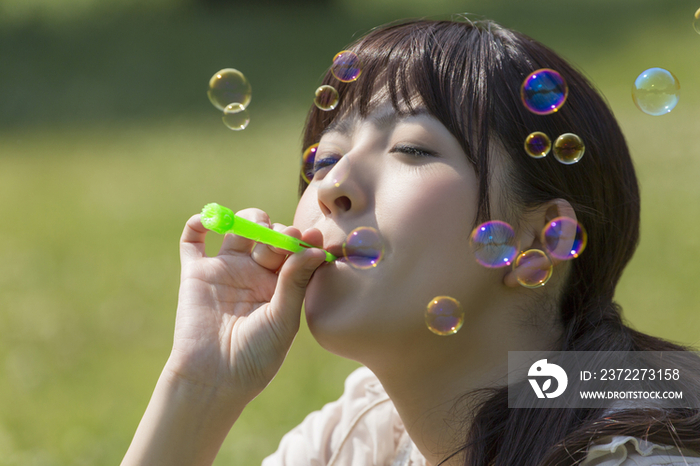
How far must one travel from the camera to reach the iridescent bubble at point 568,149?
107 centimetres

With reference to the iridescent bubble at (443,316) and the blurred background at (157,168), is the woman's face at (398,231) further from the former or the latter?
the blurred background at (157,168)

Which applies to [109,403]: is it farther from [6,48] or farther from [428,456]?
[6,48]

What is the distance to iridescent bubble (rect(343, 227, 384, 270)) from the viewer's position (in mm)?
942

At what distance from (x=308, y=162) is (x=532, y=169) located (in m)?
0.42

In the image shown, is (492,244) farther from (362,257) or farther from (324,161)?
(324,161)

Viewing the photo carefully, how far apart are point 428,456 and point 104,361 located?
2.30 m

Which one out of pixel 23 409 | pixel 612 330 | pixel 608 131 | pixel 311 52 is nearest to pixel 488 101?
pixel 608 131

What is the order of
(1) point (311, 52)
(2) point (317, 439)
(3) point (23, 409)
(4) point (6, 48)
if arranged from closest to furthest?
(2) point (317, 439), (3) point (23, 409), (1) point (311, 52), (4) point (6, 48)

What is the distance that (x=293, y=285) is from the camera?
105cm

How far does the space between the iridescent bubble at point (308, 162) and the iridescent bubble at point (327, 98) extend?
8 centimetres

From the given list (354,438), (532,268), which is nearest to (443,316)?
(532,268)

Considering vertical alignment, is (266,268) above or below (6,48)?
below

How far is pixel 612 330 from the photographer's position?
3.59ft

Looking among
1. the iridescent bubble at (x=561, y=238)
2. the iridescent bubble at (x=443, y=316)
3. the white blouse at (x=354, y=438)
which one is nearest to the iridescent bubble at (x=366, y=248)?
the iridescent bubble at (x=443, y=316)
